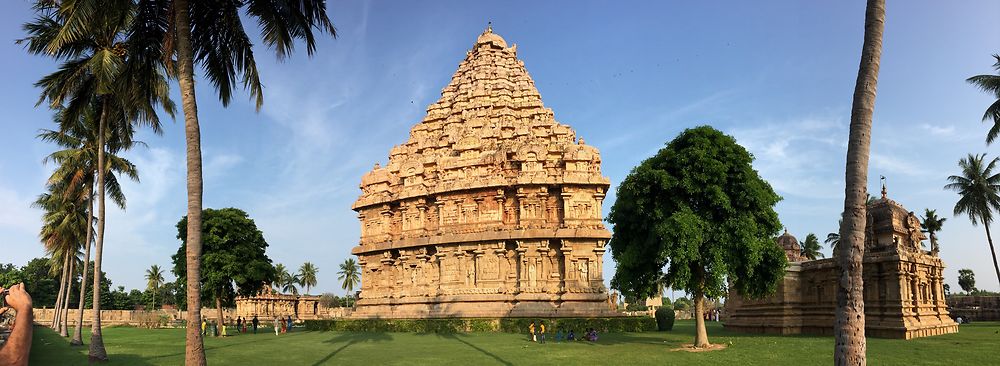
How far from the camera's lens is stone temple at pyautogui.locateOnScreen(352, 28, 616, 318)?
34.8 meters

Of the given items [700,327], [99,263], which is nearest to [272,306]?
[99,263]

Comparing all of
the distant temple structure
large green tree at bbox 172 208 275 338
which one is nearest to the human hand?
the distant temple structure

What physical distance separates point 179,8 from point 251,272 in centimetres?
2966

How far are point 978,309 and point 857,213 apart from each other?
45.9 m

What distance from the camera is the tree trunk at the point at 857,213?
8180 millimetres

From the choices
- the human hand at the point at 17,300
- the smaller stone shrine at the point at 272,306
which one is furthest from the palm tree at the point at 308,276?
the human hand at the point at 17,300

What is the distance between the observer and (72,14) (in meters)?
12.9

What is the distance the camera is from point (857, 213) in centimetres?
826

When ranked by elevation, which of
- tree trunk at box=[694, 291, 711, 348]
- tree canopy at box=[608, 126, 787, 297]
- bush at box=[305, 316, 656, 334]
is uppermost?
tree canopy at box=[608, 126, 787, 297]

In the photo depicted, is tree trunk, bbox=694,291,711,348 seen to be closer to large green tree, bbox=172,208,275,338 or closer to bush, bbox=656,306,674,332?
bush, bbox=656,306,674,332

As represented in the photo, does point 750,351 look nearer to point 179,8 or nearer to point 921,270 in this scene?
point 921,270

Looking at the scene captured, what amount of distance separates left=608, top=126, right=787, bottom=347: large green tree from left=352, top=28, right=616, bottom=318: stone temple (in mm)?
11093

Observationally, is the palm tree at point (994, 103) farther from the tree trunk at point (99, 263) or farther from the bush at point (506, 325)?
the tree trunk at point (99, 263)

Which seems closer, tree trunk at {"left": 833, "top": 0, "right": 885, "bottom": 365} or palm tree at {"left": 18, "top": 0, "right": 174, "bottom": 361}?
tree trunk at {"left": 833, "top": 0, "right": 885, "bottom": 365}
